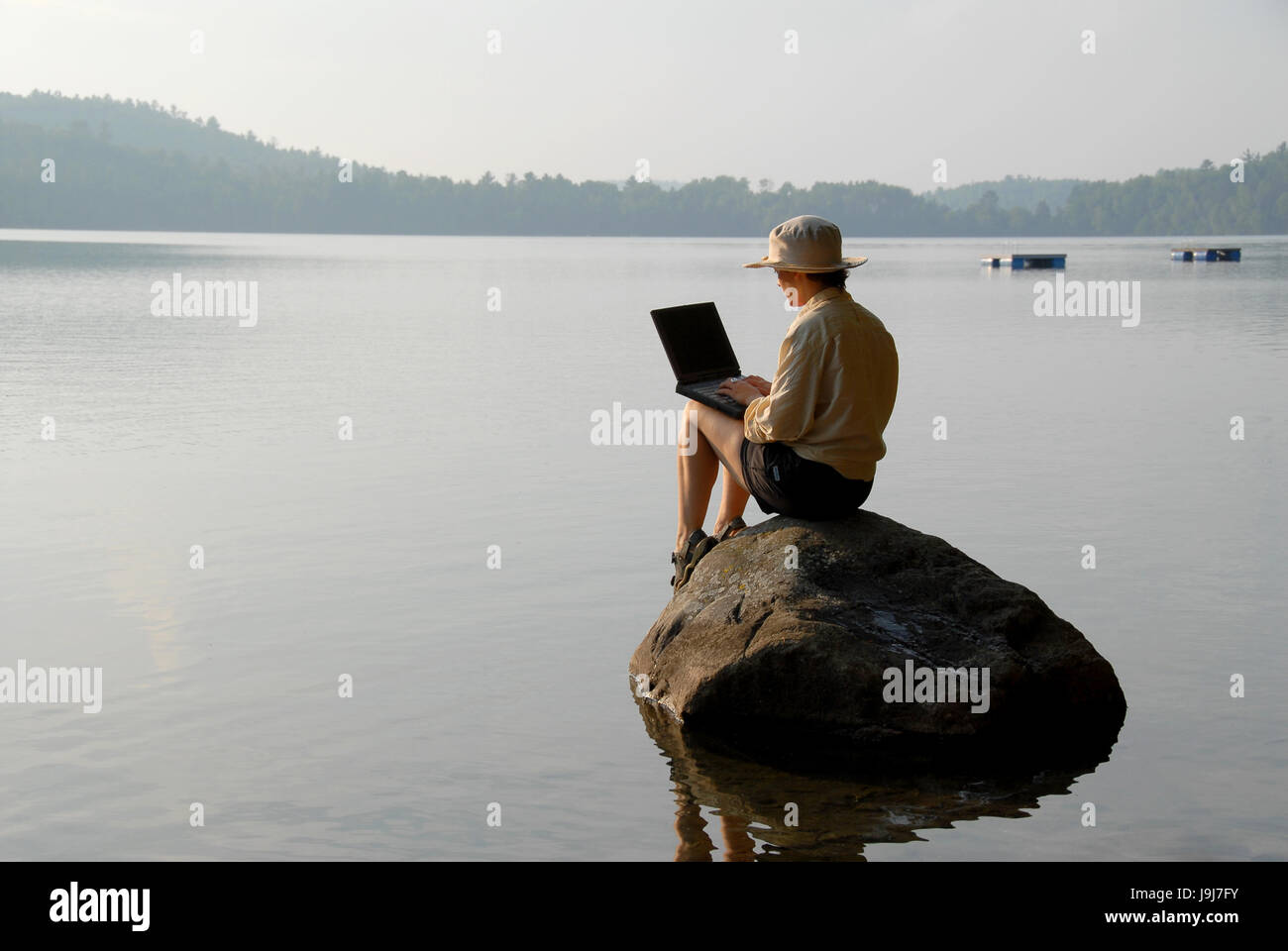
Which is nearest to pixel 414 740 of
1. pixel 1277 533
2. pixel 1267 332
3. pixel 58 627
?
pixel 58 627

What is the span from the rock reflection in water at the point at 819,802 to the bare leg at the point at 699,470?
1639 millimetres

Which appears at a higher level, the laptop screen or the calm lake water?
the laptop screen

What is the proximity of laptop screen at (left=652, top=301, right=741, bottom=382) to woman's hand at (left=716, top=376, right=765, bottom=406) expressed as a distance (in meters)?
0.31

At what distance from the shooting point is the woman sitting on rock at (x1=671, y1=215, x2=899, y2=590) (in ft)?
23.0

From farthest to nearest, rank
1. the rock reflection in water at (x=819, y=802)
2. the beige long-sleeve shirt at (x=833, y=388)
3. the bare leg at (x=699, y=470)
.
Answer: the bare leg at (x=699, y=470)
the beige long-sleeve shirt at (x=833, y=388)
the rock reflection in water at (x=819, y=802)

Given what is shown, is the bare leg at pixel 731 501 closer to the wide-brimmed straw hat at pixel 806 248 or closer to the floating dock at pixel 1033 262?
the wide-brimmed straw hat at pixel 806 248

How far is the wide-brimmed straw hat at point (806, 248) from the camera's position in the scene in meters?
7.10

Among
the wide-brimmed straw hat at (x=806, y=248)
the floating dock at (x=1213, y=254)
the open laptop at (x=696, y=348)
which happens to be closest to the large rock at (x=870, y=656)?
the open laptop at (x=696, y=348)

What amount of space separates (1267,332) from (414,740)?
2886 cm

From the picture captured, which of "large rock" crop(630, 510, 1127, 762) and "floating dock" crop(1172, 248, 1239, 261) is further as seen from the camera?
"floating dock" crop(1172, 248, 1239, 261)

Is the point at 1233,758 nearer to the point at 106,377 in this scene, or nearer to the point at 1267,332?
the point at 106,377

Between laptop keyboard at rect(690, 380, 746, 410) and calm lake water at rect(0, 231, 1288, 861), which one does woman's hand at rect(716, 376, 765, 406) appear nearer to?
laptop keyboard at rect(690, 380, 746, 410)

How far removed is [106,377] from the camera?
71.6 feet

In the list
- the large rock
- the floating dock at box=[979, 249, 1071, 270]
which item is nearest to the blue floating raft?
the floating dock at box=[979, 249, 1071, 270]
